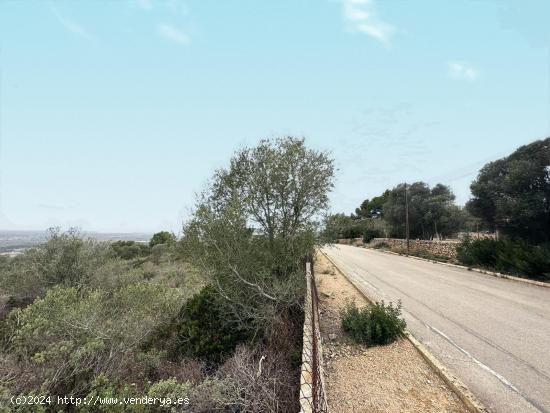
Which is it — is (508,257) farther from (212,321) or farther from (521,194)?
(212,321)

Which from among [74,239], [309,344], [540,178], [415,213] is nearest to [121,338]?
[309,344]

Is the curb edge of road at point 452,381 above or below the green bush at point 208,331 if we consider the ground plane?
above

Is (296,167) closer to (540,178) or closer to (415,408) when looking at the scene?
(415,408)

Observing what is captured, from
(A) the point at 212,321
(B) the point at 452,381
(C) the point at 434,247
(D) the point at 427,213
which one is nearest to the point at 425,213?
(D) the point at 427,213

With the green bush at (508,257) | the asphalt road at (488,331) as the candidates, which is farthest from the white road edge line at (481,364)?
the green bush at (508,257)

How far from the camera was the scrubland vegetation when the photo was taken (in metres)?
5.87

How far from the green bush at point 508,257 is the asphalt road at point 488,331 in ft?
4.65

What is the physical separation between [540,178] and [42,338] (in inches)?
869

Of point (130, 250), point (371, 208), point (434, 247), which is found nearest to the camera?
point (434, 247)

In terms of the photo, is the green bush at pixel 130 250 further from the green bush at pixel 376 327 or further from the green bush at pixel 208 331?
the green bush at pixel 376 327

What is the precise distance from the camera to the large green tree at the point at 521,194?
689 inches

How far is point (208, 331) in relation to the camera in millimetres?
9172

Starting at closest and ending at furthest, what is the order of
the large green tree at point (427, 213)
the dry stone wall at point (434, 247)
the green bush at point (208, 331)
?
the green bush at point (208, 331), the dry stone wall at point (434, 247), the large green tree at point (427, 213)

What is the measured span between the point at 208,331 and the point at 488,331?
6934 mm
